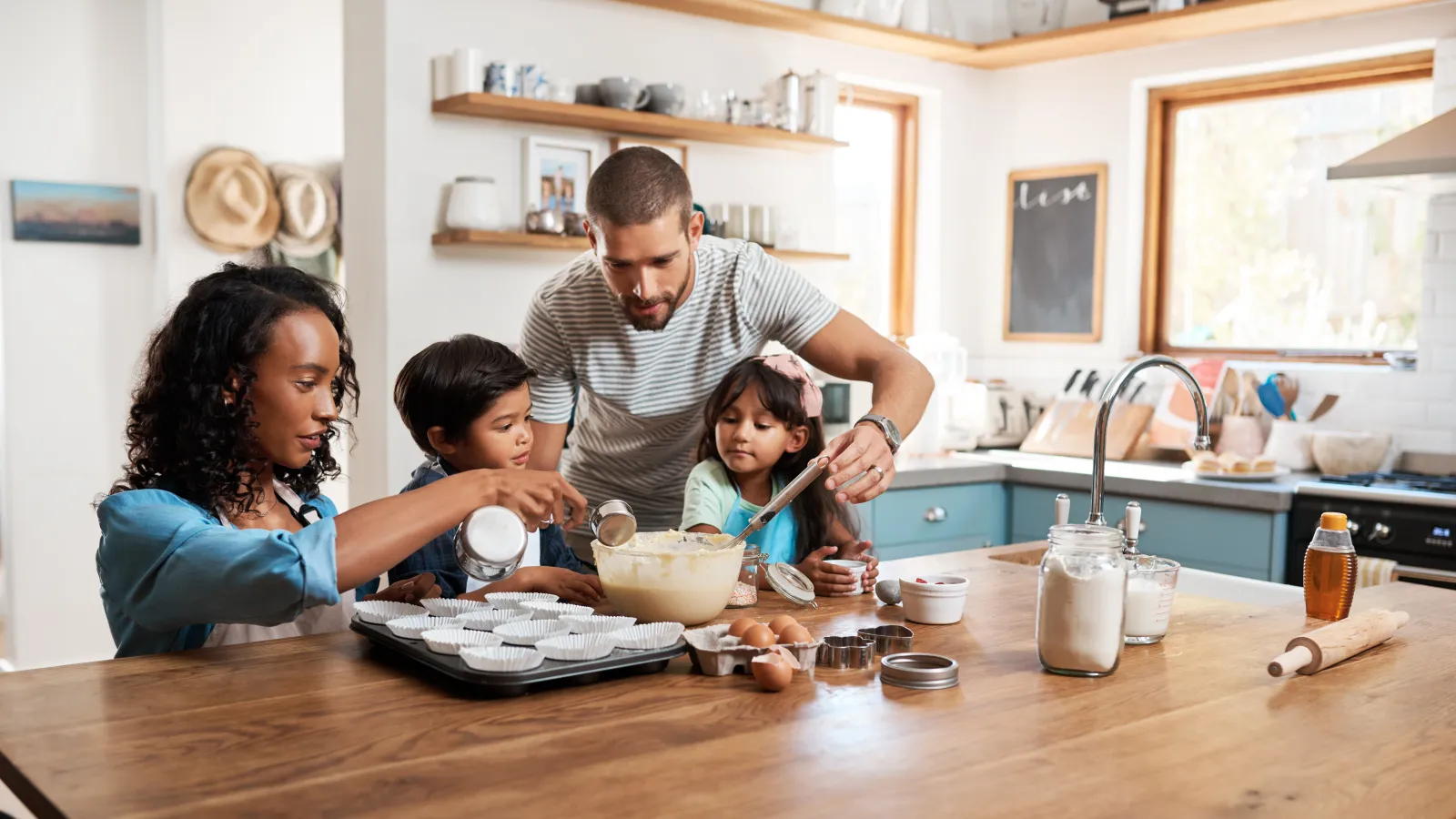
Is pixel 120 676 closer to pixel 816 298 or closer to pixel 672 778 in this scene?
pixel 672 778

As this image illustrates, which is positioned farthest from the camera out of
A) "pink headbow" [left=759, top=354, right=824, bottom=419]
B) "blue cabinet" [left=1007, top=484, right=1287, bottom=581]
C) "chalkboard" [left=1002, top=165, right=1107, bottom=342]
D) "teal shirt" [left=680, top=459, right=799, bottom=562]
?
"chalkboard" [left=1002, top=165, right=1107, bottom=342]

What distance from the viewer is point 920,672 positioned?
1386 millimetres

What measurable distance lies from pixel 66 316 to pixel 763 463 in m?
3.15

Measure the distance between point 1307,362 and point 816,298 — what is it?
2.49 m

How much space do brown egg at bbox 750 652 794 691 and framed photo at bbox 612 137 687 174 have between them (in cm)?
273

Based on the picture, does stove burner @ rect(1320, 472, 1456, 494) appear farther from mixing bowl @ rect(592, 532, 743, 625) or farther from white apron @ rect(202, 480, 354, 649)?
white apron @ rect(202, 480, 354, 649)

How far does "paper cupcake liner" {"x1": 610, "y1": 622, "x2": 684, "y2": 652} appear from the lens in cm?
140

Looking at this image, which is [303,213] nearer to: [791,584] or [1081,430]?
[1081,430]

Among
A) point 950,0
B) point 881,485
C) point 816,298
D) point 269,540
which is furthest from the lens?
point 950,0

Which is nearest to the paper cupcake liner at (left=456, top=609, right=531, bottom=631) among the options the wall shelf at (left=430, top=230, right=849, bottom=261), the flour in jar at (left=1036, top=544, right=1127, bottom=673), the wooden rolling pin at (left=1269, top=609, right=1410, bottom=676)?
the flour in jar at (left=1036, top=544, right=1127, bottom=673)

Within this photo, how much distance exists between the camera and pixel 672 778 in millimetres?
1074

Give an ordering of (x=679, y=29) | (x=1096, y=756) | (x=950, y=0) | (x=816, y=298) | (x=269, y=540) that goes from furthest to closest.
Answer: (x=950, y=0) < (x=679, y=29) < (x=816, y=298) < (x=269, y=540) < (x=1096, y=756)

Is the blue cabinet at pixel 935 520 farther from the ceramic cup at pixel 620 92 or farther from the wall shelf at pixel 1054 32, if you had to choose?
the wall shelf at pixel 1054 32

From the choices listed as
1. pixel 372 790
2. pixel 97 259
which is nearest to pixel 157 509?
pixel 372 790
